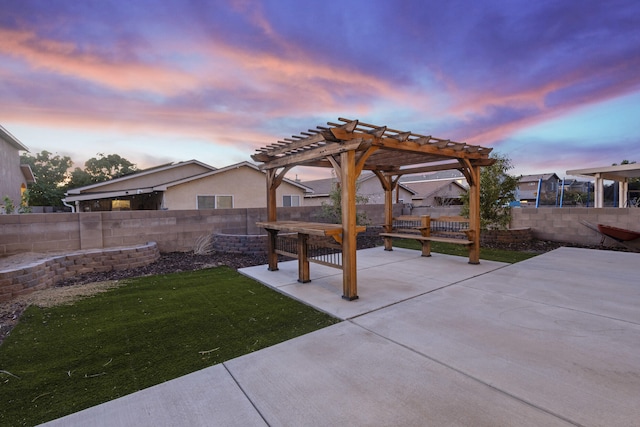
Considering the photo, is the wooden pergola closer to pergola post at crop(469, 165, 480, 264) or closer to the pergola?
pergola post at crop(469, 165, 480, 264)

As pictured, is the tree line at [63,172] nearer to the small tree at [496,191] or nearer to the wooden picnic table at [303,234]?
the wooden picnic table at [303,234]

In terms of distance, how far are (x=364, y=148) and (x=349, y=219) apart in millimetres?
1024

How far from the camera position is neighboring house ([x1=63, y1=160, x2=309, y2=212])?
11961 mm

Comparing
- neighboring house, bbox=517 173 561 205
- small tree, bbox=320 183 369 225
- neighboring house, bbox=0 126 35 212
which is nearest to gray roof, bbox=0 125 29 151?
neighboring house, bbox=0 126 35 212

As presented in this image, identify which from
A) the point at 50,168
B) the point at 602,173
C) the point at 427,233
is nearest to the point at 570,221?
the point at 602,173

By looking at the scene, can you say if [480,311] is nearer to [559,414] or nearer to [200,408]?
[559,414]

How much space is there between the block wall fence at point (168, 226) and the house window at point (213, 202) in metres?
5.32

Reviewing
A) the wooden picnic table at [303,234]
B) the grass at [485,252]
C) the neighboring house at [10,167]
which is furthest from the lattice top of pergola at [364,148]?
the neighboring house at [10,167]

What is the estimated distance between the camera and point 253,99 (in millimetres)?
9211

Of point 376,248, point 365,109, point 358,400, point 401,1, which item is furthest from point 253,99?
point 358,400

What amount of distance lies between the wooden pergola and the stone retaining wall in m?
2.89

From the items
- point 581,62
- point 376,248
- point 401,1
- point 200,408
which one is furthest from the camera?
point 376,248

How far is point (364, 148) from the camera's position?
4.02 m

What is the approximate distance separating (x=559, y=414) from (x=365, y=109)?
376 inches
